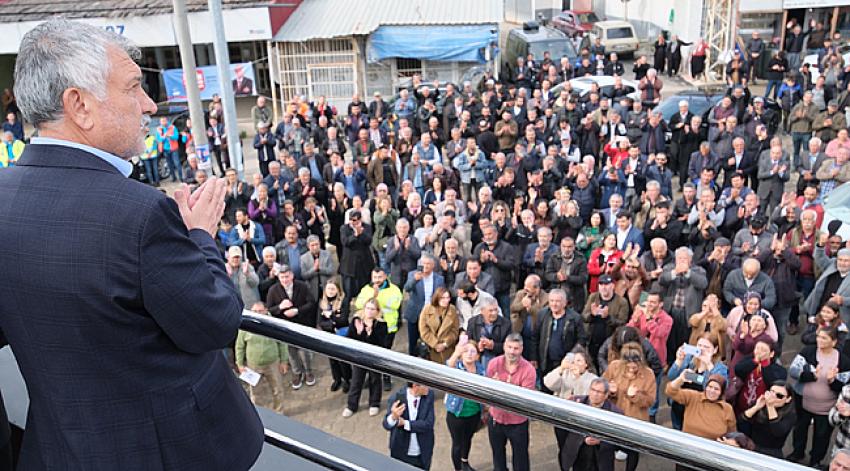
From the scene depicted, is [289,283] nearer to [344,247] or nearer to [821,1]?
[344,247]

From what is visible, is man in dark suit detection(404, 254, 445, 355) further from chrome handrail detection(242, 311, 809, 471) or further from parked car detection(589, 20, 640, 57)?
parked car detection(589, 20, 640, 57)

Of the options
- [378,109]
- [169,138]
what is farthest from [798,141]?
[169,138]

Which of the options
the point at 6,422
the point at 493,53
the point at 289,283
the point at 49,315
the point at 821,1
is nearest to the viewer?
the point at 49,315

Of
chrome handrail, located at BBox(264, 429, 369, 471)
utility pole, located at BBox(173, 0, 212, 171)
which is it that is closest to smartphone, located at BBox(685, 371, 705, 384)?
chrome handrail, located at BBox(264, 429, 369, 471)

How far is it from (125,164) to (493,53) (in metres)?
18.4

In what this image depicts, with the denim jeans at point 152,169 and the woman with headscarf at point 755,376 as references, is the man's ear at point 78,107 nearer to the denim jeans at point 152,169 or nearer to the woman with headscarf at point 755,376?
the woman with headscarf at point 755,376

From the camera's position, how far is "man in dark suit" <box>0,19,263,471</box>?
130 centimetres

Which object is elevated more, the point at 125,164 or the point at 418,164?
the point at 125,164

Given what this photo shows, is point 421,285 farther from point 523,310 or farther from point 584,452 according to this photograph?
point 584,452

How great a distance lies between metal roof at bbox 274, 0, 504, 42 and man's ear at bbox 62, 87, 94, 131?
17.9m

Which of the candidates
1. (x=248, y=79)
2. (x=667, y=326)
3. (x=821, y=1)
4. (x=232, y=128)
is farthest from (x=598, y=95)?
(x=821, y=1)

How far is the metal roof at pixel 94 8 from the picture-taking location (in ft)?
60.5

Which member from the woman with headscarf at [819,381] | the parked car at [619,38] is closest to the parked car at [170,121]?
the woman with headscarf at [819,381]

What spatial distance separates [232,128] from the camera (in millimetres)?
11523
